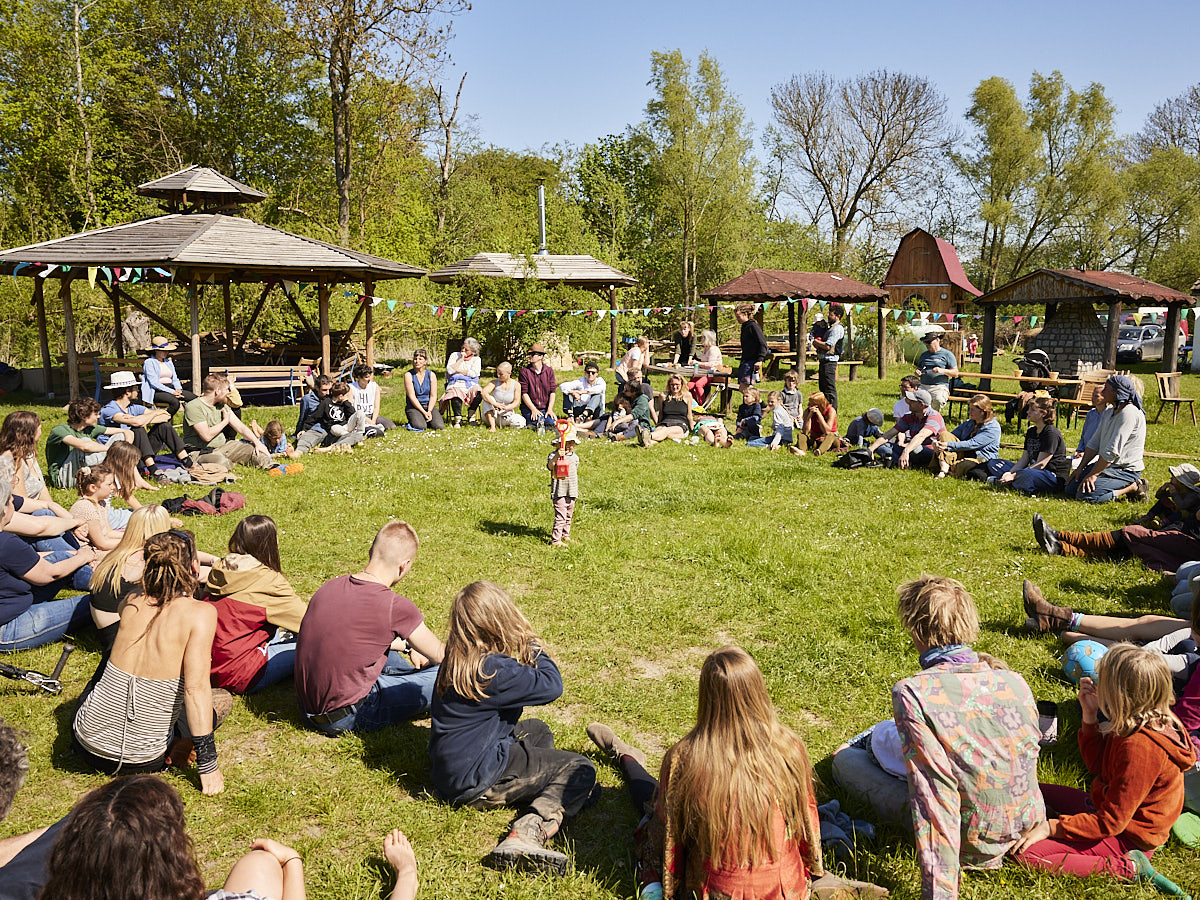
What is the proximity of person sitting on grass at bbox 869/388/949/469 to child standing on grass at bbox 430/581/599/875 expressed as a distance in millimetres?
9244

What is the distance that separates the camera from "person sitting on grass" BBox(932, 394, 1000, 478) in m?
11.3

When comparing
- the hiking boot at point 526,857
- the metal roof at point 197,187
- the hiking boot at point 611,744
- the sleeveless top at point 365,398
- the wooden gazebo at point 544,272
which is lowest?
the hiking boot at point 526,857

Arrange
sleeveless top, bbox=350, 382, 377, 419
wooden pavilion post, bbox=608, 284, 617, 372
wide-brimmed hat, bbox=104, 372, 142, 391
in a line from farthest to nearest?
wooden pavilion post, bbox=608, 284, 617, 372, sleeveless top, bbox=350, 382, 377, 419, wide-brimmed hat, bbox=104, 372, 142, 391

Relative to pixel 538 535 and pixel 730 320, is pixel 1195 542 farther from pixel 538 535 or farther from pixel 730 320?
pixel 730 320

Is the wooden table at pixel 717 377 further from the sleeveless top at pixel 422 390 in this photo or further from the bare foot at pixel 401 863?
the bare foot at pixel 401 863

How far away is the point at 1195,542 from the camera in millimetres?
6988

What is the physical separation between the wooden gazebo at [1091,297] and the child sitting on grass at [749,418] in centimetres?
939

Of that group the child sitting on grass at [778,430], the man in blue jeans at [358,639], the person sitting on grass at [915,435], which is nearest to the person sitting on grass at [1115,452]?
the person sitting on grass at [915,435]

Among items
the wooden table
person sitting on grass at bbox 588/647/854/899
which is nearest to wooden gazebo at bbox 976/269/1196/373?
the wooden table

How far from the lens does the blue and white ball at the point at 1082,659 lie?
5160mm

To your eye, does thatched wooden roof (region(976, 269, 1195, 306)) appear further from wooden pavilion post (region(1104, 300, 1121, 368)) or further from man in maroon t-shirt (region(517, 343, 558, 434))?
man in maroon t-shirt (region(517, 343, 558, 434))

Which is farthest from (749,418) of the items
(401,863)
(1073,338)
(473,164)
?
(473,164)

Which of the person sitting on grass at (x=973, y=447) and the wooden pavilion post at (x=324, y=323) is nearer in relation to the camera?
the person sitting on grass at (x=973, y=447)

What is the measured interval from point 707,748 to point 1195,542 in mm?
6041
